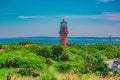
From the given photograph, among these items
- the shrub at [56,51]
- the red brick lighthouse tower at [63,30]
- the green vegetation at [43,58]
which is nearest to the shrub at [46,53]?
the green vegetation at [43,58]

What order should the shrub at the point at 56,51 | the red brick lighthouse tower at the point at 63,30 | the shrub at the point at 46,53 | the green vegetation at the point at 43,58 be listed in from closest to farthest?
1. the green vegetation at the point at 43,58
2. the shrub at the point at 46,53
3. the shrub at the point at 56,51
4. the red brick lighthouse tower at the point at 63,30

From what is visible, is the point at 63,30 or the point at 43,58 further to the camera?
the point at 63,30

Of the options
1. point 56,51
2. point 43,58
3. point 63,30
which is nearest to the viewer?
point 43,58

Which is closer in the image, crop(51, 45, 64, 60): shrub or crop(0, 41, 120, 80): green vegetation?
crop(0, 41, 120, 80): green vegetation

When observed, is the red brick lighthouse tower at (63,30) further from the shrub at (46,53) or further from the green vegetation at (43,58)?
the shrub at (46,53)

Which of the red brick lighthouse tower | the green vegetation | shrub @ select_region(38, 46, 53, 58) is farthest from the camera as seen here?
the red brick lighthouse tower

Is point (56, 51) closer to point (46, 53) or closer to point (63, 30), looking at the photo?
point (46, 53)

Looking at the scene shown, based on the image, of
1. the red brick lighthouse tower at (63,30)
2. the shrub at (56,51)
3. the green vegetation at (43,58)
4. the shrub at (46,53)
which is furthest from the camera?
the red brick lighthouse tower at (63,30)

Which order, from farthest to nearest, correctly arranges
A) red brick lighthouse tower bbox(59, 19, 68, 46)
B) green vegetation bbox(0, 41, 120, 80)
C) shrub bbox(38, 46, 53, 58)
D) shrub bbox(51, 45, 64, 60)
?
red brick lighthouse tower bbox(59, 19, 68, 46) → shrub bbox(51, 45, 64, 60) → shrub bbox(38, 46, 53, 58) → green vegetation bbox(0, 41, 120, 80)

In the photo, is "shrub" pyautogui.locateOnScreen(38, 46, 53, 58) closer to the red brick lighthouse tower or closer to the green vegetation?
the green vegetation

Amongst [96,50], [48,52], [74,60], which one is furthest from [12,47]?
[96,50]

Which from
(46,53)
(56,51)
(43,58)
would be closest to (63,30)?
(56,51)

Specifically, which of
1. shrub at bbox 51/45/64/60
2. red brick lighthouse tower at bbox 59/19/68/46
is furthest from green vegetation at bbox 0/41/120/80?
red brick lighthouse tower at bbox 59/19/68/46

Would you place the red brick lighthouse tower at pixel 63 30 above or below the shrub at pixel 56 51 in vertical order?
above
